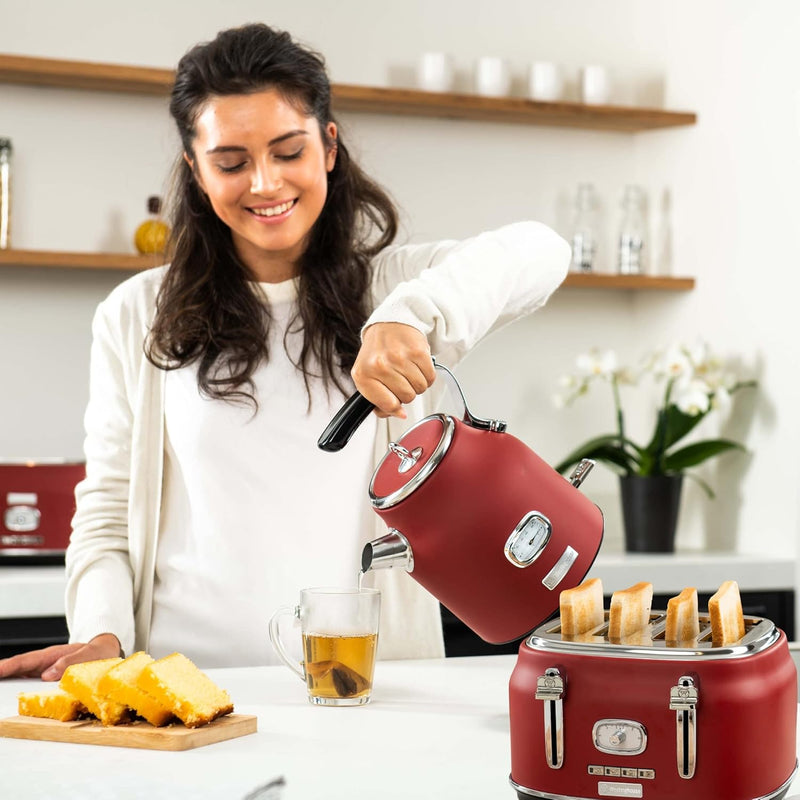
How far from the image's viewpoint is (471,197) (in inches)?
122

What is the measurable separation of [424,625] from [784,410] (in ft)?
4.68

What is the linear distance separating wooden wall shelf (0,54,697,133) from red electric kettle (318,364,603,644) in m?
1.84

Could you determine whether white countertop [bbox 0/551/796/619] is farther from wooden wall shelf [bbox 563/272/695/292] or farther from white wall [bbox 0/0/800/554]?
wooden wall shelf [bbox 563/272/695/292]

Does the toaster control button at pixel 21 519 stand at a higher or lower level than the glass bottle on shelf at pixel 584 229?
lower

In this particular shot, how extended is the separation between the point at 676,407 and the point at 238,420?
5.02ft

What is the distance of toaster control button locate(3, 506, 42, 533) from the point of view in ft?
7.89

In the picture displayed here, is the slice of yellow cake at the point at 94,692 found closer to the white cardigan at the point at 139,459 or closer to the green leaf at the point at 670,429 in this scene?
the white cardigan at the point at 139,459

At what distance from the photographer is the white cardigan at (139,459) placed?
1462 mm

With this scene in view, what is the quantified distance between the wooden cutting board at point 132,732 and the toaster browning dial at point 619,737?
34cm

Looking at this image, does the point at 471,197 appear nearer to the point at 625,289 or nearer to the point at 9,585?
the point at 625,289

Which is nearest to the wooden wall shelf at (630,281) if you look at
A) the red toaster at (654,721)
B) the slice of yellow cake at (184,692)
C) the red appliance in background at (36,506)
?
the red appliance in background at (36,506)

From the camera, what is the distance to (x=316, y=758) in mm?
947

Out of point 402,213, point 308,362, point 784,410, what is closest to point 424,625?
point 308,362

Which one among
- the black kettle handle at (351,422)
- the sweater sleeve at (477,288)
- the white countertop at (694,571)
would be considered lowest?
the white countertop at (694,571)
